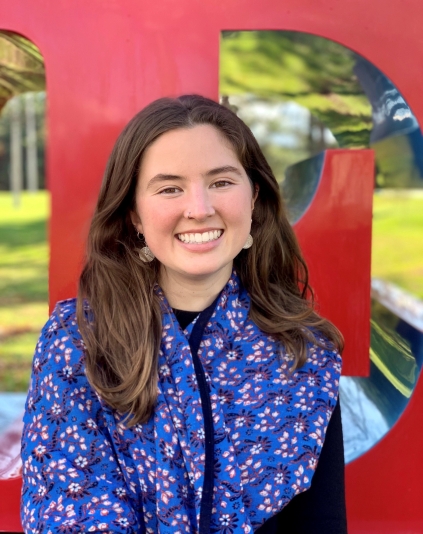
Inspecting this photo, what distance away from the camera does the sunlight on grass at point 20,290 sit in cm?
618

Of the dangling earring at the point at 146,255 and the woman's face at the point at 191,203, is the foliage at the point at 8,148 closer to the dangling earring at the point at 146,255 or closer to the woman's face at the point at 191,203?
the dangling earring at the point at 146,255

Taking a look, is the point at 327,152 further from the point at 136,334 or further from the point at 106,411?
the point at 106,411

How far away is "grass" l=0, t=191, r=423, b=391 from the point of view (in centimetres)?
652

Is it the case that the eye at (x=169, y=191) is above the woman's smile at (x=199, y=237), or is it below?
above

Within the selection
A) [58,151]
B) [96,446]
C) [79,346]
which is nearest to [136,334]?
[79,346]

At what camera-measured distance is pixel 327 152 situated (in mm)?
2031

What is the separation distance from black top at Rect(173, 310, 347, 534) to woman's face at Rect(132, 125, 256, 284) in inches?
6.5

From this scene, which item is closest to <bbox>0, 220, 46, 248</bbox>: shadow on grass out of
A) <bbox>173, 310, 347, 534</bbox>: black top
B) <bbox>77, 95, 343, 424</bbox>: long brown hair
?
<bbox>77, 95, 343, 424</bbox>: long brown hair

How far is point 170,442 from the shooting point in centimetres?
155

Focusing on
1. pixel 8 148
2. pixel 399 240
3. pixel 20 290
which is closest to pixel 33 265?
pixel 20 290

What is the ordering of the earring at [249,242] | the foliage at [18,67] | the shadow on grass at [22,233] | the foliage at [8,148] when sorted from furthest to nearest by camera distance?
1. the foliage at [8,148]
2. the shadow on grass at [22,233]
3. the foliage at [18,67]
4. the earring at [249,242]

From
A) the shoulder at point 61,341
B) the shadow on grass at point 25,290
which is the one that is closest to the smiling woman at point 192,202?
the shoulder at point 61,341

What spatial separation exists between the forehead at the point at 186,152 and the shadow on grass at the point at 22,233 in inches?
382

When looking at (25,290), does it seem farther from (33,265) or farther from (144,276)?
(144,276)
